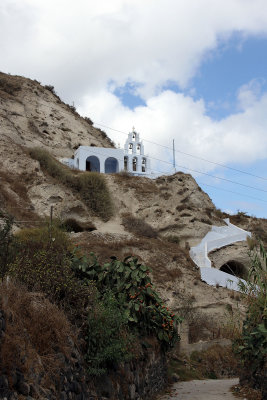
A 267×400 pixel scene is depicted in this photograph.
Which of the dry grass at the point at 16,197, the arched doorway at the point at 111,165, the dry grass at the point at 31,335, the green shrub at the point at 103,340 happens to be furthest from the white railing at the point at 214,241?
the dry grass at the point at 31,335

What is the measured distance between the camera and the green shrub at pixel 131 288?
9.28m

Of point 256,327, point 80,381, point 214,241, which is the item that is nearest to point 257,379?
point 256,327

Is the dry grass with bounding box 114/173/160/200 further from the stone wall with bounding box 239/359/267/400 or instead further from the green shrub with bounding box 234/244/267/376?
the green shrub with bounding box 234/244/267/376

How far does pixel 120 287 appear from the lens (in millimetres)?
9664

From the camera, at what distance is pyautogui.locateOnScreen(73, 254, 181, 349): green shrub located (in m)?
9.28

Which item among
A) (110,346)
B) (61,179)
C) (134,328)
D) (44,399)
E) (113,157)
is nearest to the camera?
(44,399)

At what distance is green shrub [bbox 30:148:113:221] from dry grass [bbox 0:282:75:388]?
2716cm

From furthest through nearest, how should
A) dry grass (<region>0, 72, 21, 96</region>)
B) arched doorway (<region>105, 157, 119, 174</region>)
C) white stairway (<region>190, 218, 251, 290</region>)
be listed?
dry grass (<region>0, 72, 21, 96</region>) → arched doorway (<region>105, 157, 119, 174</region>) → white stairway (<region>190, 218, 251, 290</region>)

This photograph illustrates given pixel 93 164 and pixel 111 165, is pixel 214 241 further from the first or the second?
pixel 93 164

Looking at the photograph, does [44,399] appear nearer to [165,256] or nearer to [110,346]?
[110,346]

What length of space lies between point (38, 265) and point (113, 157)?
35890mm

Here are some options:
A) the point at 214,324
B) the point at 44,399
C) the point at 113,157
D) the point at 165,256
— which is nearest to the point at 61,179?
the point at 113,157

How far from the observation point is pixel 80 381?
19.8 feet

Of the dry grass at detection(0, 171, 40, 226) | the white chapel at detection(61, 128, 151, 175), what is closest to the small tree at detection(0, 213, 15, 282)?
the dry grass at detection(0, 171, 40, 226)
